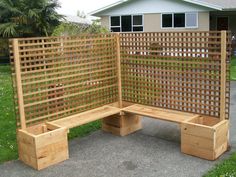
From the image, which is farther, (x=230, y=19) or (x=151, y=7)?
(x=230, y=19)

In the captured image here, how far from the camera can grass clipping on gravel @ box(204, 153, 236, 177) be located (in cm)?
450

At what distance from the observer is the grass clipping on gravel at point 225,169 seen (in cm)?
450

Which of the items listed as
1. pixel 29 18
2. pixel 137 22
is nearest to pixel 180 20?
pixel 137 22

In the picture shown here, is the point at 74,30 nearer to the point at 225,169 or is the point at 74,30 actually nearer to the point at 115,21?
the point at 115,21

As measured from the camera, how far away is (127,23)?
2155cm

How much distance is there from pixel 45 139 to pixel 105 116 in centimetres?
133

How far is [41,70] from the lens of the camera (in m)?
5.34

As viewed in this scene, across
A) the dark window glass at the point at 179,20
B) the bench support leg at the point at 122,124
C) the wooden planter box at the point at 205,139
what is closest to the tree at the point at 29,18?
the dark window glass at the point at 179,20

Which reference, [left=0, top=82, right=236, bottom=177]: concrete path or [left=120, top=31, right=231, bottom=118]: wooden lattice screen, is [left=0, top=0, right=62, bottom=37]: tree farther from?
[left=0, top=82, right=236, bottom=177]: concrete path

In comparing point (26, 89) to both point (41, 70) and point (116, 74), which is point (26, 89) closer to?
point (41, 70)

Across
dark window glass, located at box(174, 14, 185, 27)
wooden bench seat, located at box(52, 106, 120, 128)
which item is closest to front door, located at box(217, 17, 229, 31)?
dark window glass, located at box(174, 14, 185, 27)

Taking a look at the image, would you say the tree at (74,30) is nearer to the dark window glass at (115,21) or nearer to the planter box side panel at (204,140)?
the dark window glass at (115,21)

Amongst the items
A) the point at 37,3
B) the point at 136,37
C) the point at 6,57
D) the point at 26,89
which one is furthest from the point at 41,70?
the point at 6,57

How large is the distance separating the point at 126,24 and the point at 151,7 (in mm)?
1972
